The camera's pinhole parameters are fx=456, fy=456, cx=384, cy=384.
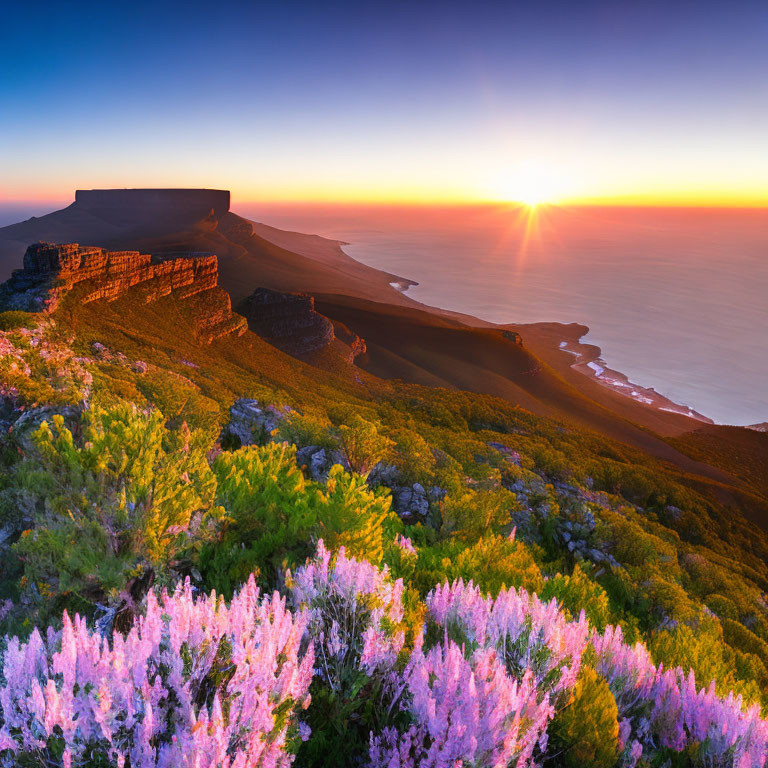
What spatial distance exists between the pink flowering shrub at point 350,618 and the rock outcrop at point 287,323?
6916 centimetres

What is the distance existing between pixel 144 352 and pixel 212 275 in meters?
35.4

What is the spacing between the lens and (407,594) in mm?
9367

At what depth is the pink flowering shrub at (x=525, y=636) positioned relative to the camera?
22.4 feet

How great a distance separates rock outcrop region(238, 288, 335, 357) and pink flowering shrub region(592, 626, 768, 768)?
69.9 meters

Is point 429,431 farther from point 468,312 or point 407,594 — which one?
point 468,312

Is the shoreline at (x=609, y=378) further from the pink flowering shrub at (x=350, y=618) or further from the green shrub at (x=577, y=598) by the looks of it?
the pink flowering shrub at (x=350, y=618)

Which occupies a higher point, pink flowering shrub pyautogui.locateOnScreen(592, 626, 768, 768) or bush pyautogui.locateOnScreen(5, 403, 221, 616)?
bush pyautogui.locateOnScreen(5, 403, 221, 616)

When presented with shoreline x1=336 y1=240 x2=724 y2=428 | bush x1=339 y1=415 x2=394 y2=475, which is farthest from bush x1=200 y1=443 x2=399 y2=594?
shoreline x1=336 y1=240 x2=724 y2=428

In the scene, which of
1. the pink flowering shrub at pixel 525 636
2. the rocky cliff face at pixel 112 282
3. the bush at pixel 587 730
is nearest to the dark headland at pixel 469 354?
the rocky cliff face at pixel 112 282

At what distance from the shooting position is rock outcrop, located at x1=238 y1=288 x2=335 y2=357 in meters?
76.4

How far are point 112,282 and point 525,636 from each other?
58.2 m

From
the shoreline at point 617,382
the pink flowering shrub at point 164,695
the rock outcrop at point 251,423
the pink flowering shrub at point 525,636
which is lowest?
the shoreline at point 617,382

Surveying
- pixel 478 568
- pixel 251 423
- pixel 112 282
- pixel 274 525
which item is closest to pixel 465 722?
pixel 274 525

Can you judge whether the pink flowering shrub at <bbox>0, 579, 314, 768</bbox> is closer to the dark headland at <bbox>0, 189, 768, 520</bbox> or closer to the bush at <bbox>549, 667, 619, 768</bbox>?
the bush at <bbox>549, 667, 619, 768</bbox>
